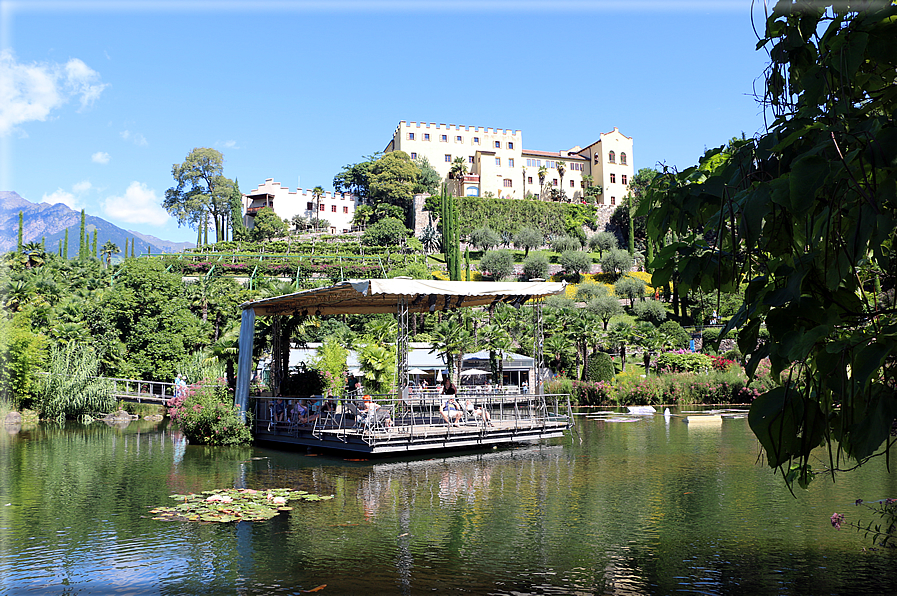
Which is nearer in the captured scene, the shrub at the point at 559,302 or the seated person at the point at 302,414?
the seated person at the point at 302,414

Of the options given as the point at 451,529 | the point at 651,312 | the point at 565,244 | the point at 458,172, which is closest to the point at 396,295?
the point at 451,529

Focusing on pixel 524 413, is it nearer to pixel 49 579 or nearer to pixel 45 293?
pixel 49 579

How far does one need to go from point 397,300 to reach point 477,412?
153 inches

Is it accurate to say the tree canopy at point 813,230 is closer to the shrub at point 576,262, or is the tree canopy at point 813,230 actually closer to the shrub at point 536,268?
the shrub at point 536,268

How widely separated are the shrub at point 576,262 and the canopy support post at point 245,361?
50.8 m

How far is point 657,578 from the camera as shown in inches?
291

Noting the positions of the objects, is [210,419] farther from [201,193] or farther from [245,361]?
[201,193]

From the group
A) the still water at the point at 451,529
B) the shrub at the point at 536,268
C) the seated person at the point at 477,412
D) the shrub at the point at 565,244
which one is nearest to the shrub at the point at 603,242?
the shrub at the point at 565,244

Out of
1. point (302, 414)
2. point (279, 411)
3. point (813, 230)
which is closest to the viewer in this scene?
point (813, 230)

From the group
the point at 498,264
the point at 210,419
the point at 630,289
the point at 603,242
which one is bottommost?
the point at 210,419

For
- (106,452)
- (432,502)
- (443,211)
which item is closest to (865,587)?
(432,502)

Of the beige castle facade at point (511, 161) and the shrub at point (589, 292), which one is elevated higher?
the beige castle facade at point (511, 161)

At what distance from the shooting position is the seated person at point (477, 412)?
56.3 feet

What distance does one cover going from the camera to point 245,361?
60.6 ft
